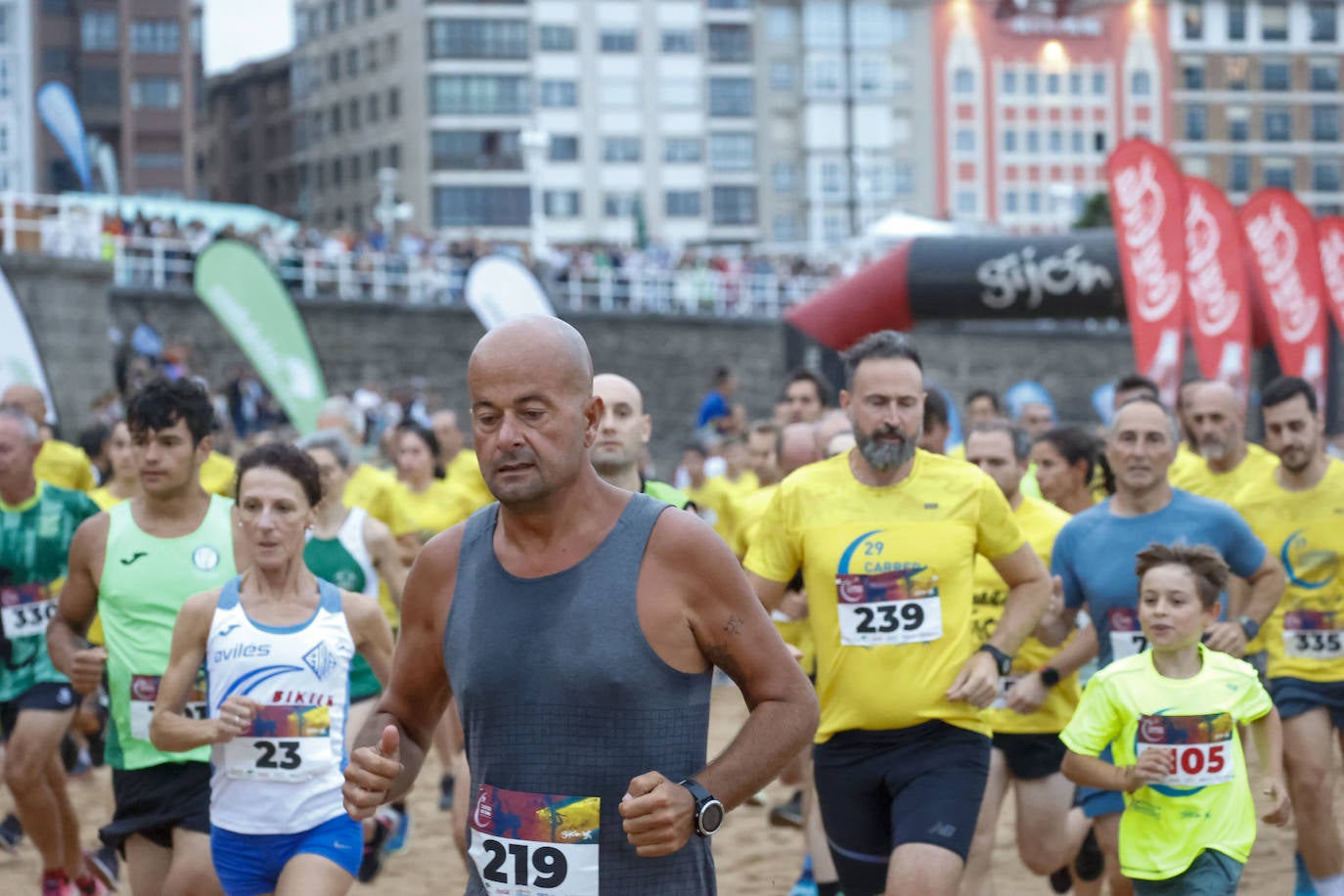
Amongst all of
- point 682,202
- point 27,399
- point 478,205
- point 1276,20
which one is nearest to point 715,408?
point 27,399

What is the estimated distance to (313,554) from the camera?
7.46 metres

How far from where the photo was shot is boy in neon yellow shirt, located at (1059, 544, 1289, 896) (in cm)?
521

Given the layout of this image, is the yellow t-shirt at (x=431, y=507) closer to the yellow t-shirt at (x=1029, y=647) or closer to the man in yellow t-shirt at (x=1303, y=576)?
the yellow t-shirt at (x=1029, y=647)

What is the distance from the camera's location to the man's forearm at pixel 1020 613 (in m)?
5.47

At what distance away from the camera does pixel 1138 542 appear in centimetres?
628

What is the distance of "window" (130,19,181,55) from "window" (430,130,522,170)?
418 inches

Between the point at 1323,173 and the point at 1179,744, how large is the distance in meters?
94.6

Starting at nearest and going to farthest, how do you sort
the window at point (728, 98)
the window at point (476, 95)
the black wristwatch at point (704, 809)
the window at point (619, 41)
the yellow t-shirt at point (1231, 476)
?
the black wristwatch at point (704, 809) < the yellow t-shirt at point (1231, 476) < the window at point (476, 95) < the window at point (619, 41) < the window at point (728, 98)

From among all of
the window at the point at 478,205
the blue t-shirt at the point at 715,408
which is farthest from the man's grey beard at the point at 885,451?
the window at the point at 478,205

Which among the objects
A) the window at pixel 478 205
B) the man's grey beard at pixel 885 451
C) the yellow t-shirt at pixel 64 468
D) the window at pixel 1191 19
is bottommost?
the yellow t-shirt at pixel 64 468

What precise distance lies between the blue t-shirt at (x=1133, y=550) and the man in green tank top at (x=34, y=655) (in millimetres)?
3981

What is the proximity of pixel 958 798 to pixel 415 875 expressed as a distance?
3.85m

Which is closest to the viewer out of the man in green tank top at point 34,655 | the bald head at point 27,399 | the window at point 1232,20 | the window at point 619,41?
the man in green tank top at point 34,655

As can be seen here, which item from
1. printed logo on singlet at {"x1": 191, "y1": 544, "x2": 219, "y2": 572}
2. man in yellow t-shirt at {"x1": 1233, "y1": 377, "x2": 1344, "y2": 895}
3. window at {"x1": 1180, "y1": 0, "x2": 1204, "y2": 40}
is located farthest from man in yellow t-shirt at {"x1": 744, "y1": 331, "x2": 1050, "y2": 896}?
window at {"x1": 1180, "y1": 0, "x2": 1204, "y2": 40}
